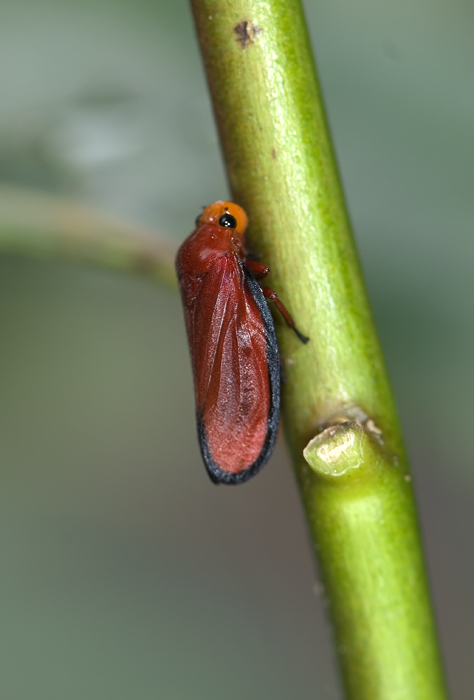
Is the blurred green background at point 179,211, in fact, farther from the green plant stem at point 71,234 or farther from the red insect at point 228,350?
the red insect at point 228,350

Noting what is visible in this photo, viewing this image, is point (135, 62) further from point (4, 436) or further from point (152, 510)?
point (152, 510)

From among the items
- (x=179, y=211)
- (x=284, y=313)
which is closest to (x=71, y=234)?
(x=179, y=211)

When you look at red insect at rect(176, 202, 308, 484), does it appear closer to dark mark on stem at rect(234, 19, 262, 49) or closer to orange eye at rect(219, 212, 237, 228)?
orange eye at rect(219, 212, 237, 228)

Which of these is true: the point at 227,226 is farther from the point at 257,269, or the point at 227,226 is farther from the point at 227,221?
the point at 257,269

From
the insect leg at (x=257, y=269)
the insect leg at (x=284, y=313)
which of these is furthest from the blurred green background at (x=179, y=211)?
the insect leg at (x=284, y=313)

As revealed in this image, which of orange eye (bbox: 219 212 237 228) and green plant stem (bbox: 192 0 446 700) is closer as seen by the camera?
green plant stem (bbox: 192 0 446 700)

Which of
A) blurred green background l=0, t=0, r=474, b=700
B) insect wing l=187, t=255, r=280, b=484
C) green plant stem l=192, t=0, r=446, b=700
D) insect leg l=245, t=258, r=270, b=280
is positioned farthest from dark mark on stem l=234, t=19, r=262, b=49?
blurred green background l=0, t=0, r=474, b=700
